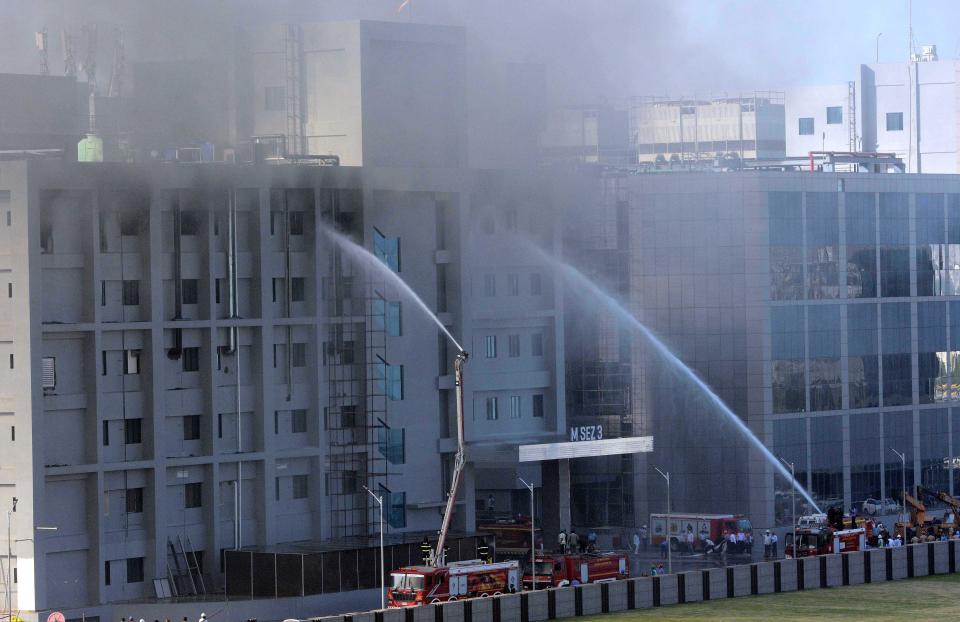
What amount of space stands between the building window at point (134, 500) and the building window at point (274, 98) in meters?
18.1

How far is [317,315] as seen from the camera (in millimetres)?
70688

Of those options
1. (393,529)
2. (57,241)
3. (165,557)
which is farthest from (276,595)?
(57,241)

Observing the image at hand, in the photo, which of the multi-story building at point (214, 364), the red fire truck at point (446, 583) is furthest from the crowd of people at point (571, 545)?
the red fire truck at point (446, 583)

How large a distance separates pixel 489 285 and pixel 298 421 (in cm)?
1392

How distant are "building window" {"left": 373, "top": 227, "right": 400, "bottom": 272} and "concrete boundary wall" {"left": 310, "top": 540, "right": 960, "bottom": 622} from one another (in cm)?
1893

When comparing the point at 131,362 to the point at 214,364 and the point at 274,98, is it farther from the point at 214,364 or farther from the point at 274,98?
the point at 274,98

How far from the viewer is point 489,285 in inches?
3211

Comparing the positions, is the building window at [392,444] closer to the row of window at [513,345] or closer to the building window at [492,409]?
the building window at [492,409]

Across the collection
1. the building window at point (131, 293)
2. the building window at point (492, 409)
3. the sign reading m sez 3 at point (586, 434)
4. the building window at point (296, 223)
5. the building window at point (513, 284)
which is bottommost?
the sign reading m sez 3 at point (586, 434)

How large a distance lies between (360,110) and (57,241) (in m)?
16.5

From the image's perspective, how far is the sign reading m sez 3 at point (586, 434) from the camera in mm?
82500

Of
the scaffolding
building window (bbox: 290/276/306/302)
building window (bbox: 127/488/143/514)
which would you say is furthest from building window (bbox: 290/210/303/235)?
building window (bbox: 127/488/143/514)

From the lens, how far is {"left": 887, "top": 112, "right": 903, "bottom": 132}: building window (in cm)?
13050

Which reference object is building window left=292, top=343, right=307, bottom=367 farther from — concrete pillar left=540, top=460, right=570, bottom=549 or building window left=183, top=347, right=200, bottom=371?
concrete pillar left=540, top=460, right=570, bottom=549
